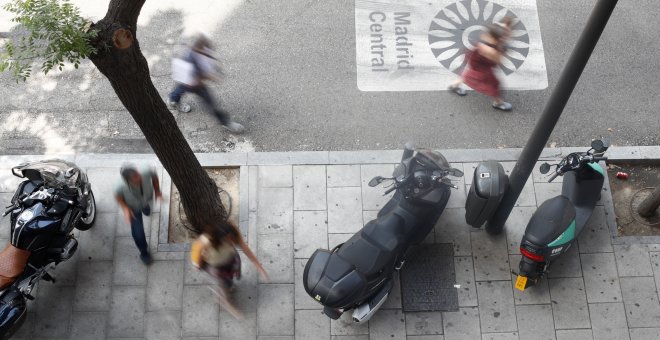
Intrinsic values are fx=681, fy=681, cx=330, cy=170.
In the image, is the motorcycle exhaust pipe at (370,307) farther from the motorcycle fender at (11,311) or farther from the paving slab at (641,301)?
the motorcycle fender at (11,311)

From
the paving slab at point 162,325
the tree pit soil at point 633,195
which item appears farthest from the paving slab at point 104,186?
the tree pit soil at point 633,195

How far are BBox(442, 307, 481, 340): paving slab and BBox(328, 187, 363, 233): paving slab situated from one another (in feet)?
5.07

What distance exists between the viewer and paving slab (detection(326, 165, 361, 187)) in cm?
878

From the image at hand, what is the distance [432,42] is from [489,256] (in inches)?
140

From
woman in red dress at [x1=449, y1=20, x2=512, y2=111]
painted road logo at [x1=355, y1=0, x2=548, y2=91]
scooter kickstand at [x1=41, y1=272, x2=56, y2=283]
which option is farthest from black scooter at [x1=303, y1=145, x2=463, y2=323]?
scooter kickstand at [x1=41, y1=272, x2=56, y2=283]

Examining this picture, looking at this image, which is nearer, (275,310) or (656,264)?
(275,310)

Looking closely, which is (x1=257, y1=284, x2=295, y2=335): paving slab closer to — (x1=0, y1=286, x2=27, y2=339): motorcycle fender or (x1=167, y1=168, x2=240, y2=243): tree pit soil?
(x1=167, y1=168, x2=240, y2=243): tree pit soil

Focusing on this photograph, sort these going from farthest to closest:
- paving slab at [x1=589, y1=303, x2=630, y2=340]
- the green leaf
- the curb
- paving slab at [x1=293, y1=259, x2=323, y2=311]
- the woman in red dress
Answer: the woman in red dress → the curb → paving slab at [x1=293, y1=259, x2=323, y2=311] → paving slab at [x1=589, y1=303, x2=630, y2=340] → the green leaf

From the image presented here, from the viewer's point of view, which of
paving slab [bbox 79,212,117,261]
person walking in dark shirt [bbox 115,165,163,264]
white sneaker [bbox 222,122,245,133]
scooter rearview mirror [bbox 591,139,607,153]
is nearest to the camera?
person walking in dark shirt [bbox 115,165,163,264]

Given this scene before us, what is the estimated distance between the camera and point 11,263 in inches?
292

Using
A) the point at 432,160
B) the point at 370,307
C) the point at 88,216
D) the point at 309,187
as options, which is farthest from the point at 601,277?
the point at 88,216

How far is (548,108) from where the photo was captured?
6805mm

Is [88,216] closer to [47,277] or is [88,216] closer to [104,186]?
[104,186]

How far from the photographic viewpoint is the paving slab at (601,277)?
8.02 meters
